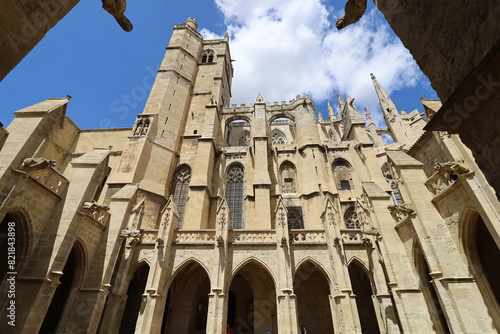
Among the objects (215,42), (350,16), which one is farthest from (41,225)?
(215,42)

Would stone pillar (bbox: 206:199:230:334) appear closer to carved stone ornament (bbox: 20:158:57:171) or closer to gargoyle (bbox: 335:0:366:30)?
carved stone ornament (bbox: 20:158:57:171)

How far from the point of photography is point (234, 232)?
12023 millimetres

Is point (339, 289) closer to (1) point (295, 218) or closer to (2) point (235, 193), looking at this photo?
(1) point (295, 218)

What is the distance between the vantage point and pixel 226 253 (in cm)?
1103

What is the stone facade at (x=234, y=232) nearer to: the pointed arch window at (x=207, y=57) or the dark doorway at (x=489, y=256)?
the dark doorway at (x=489, y=256)

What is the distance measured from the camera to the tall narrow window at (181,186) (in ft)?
54.1

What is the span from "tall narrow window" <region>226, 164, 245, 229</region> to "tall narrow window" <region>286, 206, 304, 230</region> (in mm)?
3527

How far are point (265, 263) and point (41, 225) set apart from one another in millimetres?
8655

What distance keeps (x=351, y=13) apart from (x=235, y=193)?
50.3 ft

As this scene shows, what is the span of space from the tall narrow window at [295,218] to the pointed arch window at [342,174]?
3.94m

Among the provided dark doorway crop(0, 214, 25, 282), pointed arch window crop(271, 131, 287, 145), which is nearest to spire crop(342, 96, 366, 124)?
pointed arch window crop(271, 131, 287, 145)

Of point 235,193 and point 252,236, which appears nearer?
point 252,236

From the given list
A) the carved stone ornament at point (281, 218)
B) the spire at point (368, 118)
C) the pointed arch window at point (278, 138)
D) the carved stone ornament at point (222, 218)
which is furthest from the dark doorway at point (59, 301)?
the spire at point (368, 118)

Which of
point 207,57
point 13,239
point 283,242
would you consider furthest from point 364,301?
point 207,57
